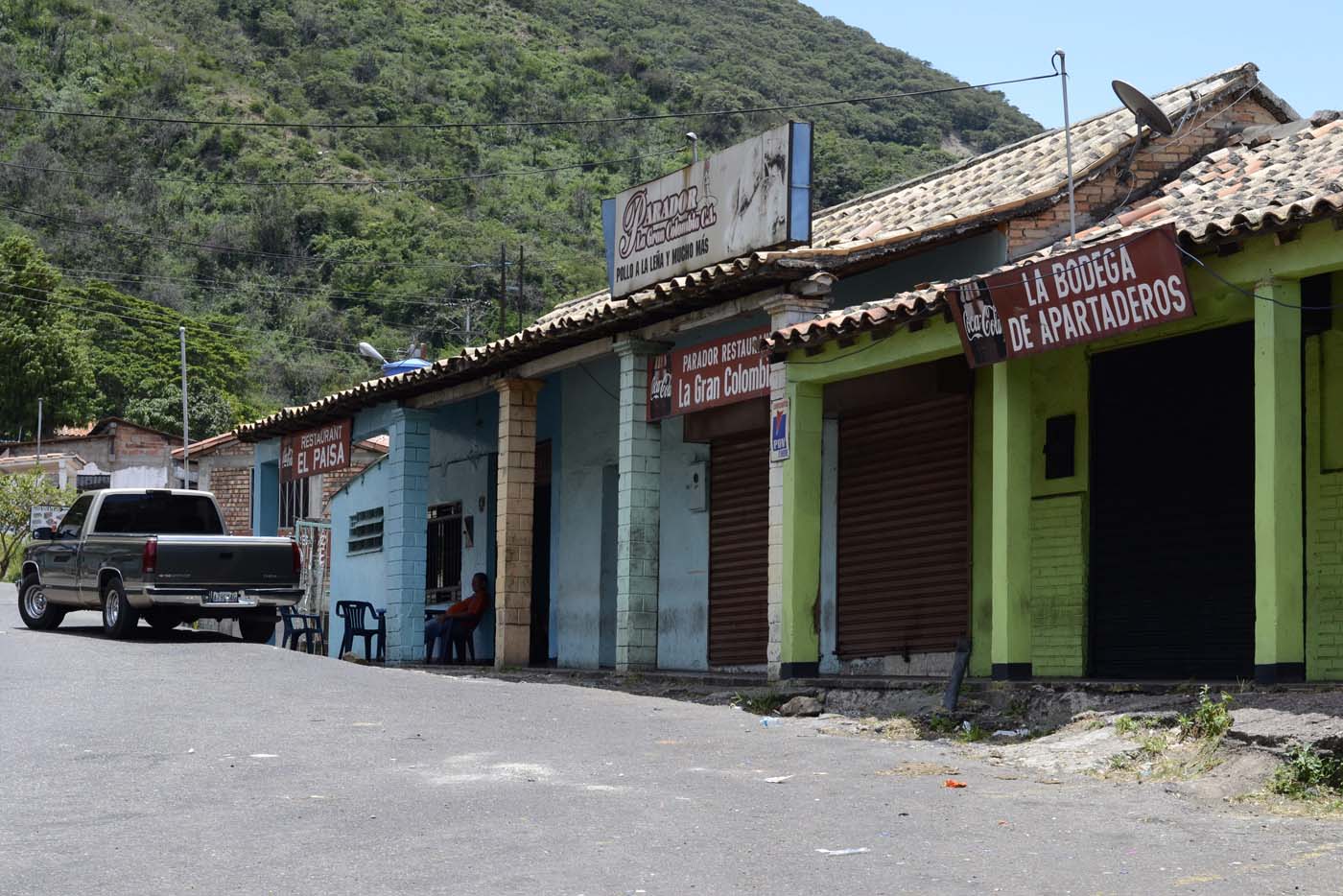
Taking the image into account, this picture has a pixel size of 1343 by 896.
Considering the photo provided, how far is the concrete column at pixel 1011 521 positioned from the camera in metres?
13.2

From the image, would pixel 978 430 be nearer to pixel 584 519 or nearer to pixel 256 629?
pixel 584 519

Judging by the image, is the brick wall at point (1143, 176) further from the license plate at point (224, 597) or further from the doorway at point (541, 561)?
the license plate at point (224, 597)

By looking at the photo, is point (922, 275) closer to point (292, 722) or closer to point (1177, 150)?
point (1177, 150)

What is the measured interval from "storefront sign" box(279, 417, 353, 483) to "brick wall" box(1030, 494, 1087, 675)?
40.7ft

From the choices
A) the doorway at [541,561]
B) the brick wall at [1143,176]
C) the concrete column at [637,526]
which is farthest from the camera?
the doorway at [541,561]

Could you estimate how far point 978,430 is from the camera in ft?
50.6

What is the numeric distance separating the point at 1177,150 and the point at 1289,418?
5990mm

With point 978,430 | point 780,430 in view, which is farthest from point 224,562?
point 978,430

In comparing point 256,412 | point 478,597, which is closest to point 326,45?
point 256,412

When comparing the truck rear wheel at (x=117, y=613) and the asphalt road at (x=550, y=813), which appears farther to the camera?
the truck rear wheel at (x=117, y=613)

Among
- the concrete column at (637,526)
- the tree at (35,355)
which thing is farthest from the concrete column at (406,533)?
the tree at (35,355)

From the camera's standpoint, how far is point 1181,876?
7.48 meters

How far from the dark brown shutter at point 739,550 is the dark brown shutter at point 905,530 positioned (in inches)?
53.4

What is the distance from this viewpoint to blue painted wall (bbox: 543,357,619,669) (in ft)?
69.2
